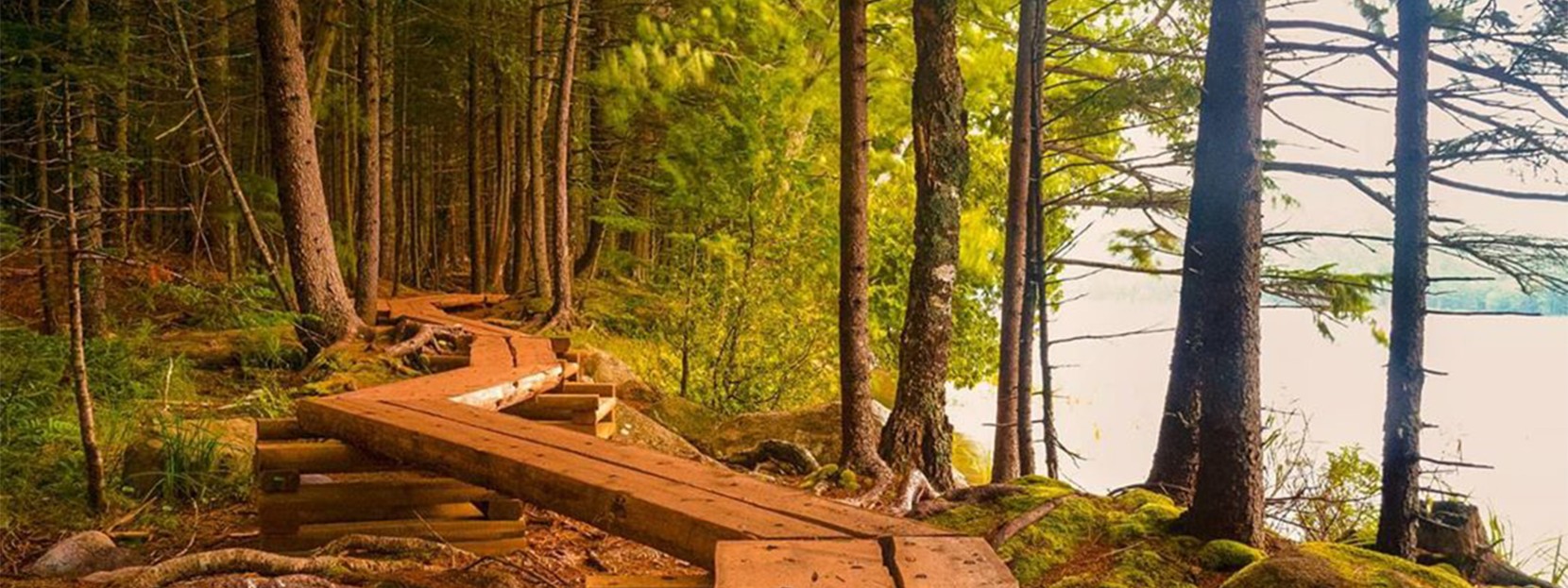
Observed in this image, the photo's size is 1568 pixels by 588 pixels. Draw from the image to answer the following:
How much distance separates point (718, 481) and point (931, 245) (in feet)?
14.2

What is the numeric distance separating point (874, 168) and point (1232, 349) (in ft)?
35.3

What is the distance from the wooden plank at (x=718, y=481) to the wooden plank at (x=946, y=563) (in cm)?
12

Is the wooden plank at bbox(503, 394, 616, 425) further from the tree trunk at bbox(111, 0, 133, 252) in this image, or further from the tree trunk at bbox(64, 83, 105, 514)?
the tree trunk at bbox(111, 0, 133, 252)

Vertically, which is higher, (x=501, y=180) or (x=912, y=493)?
(x=501, y=180)

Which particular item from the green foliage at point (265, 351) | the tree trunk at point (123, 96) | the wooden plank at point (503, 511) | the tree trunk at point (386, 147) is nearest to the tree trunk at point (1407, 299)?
the wooden plank at point (503, 511)

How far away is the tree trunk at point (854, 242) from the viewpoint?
8297 mm

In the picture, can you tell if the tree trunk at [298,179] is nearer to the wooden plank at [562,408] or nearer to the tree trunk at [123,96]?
the tree trunk at [123,96]

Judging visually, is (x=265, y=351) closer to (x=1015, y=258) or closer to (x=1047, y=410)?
(x=1015, y=258)

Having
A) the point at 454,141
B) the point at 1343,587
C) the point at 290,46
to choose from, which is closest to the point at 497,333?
the point at 290,46

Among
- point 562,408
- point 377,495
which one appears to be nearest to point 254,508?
point 377,495

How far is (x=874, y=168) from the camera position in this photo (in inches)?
614

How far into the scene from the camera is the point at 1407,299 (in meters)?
6.16

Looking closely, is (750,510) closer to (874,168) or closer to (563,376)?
(563,376)

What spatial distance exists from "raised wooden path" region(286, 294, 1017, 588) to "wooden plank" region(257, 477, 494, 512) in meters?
0.28
